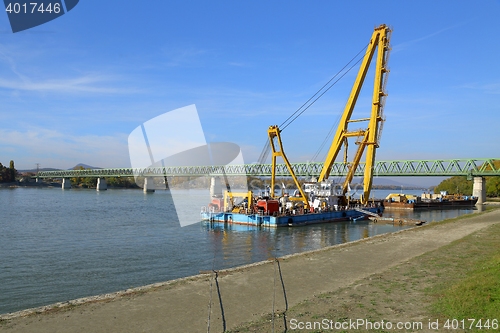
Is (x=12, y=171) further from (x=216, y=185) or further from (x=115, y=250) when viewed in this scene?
(x=115, y=250)

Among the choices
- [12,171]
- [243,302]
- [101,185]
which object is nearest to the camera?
[243,302]

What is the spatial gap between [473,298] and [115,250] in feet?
68.2

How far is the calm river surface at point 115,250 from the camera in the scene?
16.9 m

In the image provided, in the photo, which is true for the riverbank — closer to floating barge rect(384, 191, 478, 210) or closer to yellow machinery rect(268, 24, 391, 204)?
yellow machinery rect(268, 24, 391, 204)

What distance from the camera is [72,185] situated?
164500mm

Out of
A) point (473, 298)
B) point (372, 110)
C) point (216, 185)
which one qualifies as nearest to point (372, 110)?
point (372, 110)

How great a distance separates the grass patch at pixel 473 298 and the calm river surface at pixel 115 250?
11633 mm

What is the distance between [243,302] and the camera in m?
11.4

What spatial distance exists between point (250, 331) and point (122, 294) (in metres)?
5.15

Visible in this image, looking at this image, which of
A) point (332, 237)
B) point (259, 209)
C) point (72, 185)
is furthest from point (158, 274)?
point (72, 185)

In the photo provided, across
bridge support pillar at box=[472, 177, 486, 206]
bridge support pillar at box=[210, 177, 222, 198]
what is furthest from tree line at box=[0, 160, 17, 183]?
bridge support pillar at box=[472, 177, 486, 206]

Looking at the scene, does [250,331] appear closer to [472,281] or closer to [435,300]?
[435,300]

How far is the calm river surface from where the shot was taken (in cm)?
1686

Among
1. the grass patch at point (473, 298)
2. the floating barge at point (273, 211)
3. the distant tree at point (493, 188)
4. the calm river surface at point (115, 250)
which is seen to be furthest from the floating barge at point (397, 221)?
the distant tree at point (493, 188)
